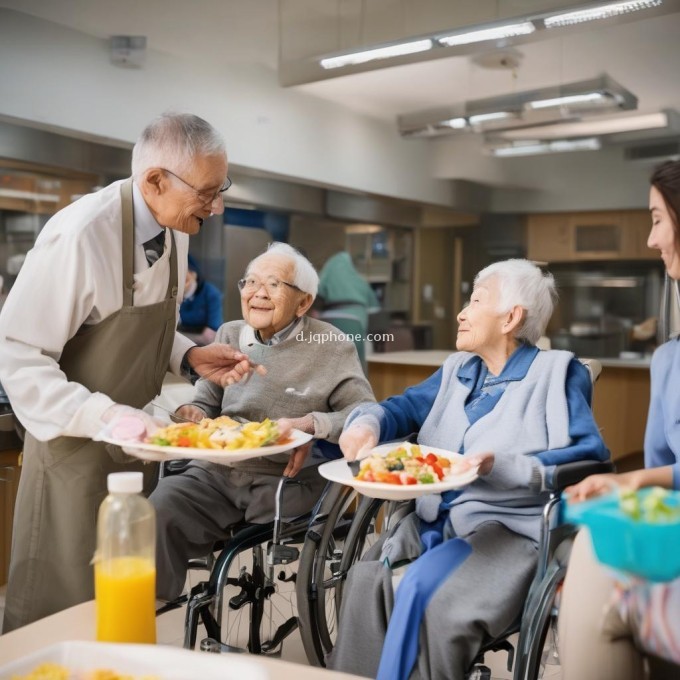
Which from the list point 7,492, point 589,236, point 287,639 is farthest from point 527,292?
point 589,236

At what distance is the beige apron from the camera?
1.84 metres

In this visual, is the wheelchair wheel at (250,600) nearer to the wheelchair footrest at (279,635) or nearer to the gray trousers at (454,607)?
the wheelchair footrest at (279,635)

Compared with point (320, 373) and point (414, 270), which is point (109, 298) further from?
point (414, 270)

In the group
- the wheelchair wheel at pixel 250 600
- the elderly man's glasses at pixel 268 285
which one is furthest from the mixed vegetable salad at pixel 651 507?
the elderly man's glasses at pixel 268 285

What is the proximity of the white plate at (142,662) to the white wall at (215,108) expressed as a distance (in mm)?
2203

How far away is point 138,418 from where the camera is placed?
1668 millimetres

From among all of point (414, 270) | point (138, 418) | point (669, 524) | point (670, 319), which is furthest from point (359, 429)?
point (414, 270)

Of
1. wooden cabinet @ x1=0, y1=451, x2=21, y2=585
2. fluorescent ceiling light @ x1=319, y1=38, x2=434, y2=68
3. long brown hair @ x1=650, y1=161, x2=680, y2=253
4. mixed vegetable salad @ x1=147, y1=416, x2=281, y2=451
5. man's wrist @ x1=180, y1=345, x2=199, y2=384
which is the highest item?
fluorescent ceiling light @ x1=319, y1=38, x2=434, y2=68

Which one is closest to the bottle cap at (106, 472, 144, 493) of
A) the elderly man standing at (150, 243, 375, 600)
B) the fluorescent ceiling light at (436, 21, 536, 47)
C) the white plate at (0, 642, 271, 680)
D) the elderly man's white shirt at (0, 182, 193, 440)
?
the white plate at (0, 642, 271, 680)

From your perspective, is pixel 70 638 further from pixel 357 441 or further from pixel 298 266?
pixel 298 266

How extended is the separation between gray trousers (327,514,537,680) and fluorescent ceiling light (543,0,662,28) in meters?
2.42

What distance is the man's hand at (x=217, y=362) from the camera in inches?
84.7

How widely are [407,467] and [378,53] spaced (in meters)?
2.79

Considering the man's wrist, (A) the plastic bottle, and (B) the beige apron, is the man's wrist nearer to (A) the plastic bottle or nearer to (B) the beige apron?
(B) the beige apron
